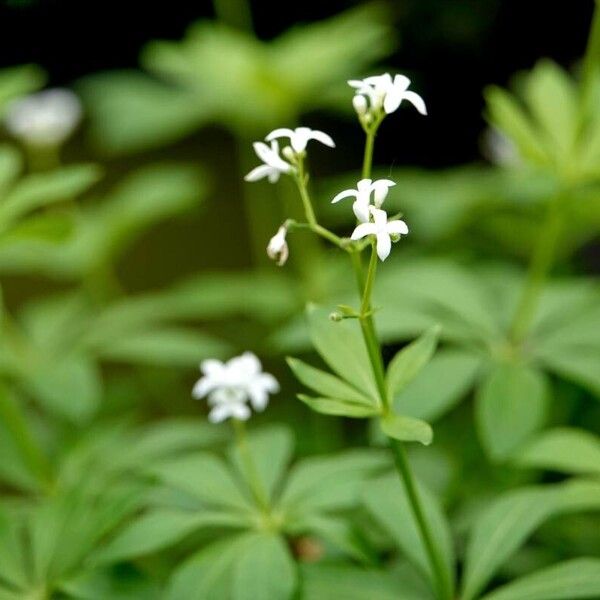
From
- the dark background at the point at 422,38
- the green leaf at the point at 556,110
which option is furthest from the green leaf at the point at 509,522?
the dark background at the point at 422,38

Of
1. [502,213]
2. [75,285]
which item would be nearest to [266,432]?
[502,213]

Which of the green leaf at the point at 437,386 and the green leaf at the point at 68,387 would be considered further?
the green leaf at the point at 68,387

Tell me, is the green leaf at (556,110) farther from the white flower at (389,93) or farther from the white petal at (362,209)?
the white petal at (362,209)

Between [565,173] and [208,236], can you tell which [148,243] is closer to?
[208,236]

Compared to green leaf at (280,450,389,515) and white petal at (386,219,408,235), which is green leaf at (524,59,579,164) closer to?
green leaf at (280,450,389,515)

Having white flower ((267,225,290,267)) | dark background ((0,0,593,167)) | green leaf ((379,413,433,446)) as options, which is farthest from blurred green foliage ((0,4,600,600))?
dark background ((0,0,593,167))

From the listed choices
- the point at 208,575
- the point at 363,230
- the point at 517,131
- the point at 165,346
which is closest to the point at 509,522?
the point at 208,575
